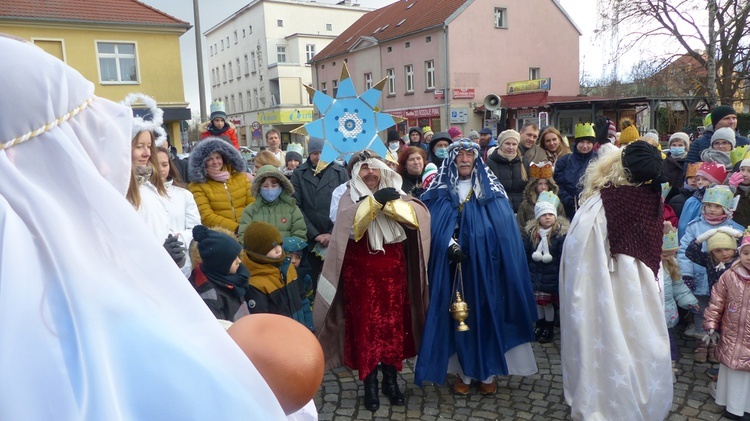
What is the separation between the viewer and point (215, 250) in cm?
321

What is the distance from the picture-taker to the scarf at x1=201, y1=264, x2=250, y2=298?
327 centimetres

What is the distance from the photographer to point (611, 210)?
11.4ft

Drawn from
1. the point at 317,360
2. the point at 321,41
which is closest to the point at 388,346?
the point at 317,360

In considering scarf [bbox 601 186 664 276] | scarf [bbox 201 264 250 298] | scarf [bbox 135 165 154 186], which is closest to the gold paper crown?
scarf [bbox 601 186 664 276]

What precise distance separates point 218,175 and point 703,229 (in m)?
4.32

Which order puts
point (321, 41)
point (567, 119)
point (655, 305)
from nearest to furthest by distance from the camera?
point (655, 305) < point (567, 119) < point (321, 41)

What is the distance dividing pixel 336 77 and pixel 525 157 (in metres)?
31.7

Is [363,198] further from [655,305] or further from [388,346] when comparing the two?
[655,305]

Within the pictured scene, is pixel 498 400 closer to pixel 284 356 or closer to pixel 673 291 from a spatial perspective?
pixel 673 291

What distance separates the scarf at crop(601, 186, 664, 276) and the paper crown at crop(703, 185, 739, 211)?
143cm

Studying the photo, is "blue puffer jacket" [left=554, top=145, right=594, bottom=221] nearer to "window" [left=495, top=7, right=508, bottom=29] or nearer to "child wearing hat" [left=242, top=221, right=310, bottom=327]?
"child wearing hat" [left=242, top=221, right=310, bottom=327]

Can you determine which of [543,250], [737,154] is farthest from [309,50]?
[543,250]

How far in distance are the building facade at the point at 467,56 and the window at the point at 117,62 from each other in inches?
535

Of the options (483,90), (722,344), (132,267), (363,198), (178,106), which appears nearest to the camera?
(132,267)
